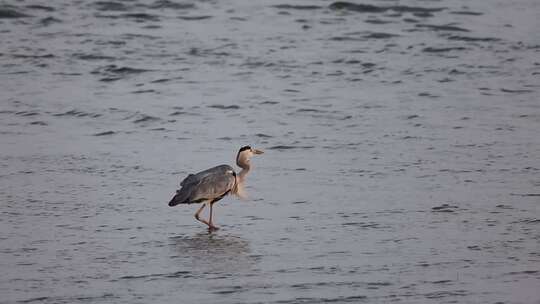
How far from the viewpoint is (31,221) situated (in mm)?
11359

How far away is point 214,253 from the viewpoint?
10586 millimetres

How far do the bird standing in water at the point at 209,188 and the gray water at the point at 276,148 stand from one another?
0.22 metres

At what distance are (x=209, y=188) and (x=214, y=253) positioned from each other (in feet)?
4.28

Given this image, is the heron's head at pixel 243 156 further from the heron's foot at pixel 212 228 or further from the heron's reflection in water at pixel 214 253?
the heron's reflection in water at pixel 214 253

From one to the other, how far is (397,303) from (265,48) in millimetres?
12330

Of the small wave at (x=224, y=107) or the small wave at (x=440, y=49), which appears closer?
the small wave at (x=224, y=107)

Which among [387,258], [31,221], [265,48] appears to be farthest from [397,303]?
[265,48]

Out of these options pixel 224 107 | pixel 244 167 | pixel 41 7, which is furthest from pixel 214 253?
pixel 41 7

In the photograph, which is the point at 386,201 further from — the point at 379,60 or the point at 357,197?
the point at 379,60

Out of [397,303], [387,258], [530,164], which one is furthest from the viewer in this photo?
[530,164]

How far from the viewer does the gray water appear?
982 cm

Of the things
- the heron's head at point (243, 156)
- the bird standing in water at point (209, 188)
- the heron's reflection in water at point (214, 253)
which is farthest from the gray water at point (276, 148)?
the heron's head at point (243, 156)

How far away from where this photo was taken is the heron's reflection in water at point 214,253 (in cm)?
1003

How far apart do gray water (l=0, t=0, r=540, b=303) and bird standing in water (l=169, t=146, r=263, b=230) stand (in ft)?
0.72
